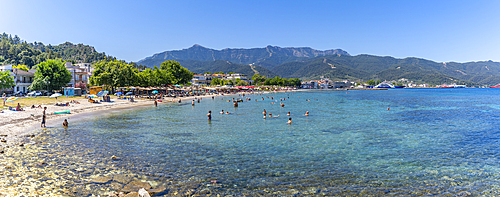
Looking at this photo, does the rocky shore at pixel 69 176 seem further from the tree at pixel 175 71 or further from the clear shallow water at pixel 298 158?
the tree at pixel 175 71

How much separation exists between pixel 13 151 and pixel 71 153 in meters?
3.46

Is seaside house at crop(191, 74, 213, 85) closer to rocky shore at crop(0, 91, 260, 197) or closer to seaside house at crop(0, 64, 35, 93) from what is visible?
seaside house at crop(0, 64, 35, 93)

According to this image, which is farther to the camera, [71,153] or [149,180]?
[71,153]

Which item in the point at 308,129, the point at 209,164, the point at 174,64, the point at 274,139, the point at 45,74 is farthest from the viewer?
the point at 174,64

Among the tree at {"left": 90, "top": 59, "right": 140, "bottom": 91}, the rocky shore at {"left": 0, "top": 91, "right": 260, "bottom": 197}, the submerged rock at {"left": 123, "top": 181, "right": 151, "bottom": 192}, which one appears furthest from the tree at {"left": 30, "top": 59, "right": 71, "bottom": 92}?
the submerged rock at {"left": 123, "top": 181, "right": 151, "bottom": 192}

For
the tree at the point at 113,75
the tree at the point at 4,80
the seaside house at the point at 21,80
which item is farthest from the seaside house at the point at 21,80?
the tree at the point at 113,75


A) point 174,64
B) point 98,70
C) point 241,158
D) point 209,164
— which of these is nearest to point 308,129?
point 241,158

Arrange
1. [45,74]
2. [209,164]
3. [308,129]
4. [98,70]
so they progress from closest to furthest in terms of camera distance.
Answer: [209,164]
[308,129]
[45,74]
[98,70]

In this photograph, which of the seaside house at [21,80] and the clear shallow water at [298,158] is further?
the seaside house at [21,80]

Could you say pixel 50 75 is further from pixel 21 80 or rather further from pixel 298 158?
pixel 298 158

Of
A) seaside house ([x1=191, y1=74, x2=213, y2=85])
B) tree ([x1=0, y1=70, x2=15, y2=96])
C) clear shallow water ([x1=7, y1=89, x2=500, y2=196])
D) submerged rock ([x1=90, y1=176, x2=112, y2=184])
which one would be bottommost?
clear shallow water ([x1=7, y1=89, x2=500, y2=196])

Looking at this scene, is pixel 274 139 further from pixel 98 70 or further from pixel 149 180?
pixel 98 70

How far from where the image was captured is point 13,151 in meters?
16.5

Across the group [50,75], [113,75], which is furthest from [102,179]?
[50,75]
